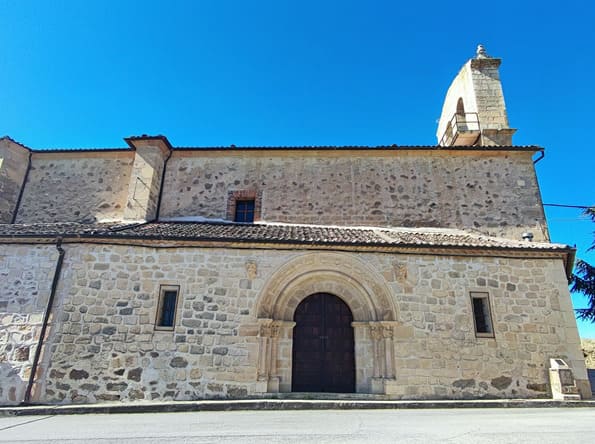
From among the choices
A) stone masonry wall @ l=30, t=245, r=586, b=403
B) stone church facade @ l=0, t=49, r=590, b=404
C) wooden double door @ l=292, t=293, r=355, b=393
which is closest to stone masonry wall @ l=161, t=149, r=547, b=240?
stone church facade @ l=0, t=49, r=590, b=404

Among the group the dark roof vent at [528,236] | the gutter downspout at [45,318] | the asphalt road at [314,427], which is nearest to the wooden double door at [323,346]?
the asphalt road at [314,427]

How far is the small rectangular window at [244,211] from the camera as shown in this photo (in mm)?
11492

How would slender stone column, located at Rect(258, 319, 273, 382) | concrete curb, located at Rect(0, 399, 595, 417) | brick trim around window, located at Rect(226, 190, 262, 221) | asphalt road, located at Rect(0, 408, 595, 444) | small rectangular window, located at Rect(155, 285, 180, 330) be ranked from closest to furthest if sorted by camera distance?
asphalt road, located at Rect(0, 408, 595, 444) < concrete curb, located at Rect(0, 399, 595, 417) < slender stone column, located at Rect(258, 319, 273, 382) < small rectangular window, located at Rect(155, 285, 180, 330) < brick trim around window, located at Rect(226, 190, 262, 221)

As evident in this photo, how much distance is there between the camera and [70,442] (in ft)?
14.4

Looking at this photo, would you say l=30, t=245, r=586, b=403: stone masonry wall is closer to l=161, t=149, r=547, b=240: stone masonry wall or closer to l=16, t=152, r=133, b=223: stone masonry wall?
l=161, t=149, r=547, b=240: stone masonry wall

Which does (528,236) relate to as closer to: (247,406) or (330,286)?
(330,286)

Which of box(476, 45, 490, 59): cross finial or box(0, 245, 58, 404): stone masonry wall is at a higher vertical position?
box(476, 45, 490, 59): cross finial

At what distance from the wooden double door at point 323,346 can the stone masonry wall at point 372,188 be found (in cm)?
324

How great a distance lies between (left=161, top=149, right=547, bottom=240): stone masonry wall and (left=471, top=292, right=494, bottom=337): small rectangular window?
2.89m

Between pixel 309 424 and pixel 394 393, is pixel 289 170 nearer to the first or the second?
pixel 394 393

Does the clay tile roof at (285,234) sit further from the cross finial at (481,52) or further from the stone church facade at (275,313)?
the cross finial at (481,52)

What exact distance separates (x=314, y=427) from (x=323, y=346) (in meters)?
3.29

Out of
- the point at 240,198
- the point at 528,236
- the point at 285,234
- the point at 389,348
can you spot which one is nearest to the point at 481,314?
the point at 389,348

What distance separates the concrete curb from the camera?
681 centimetres
